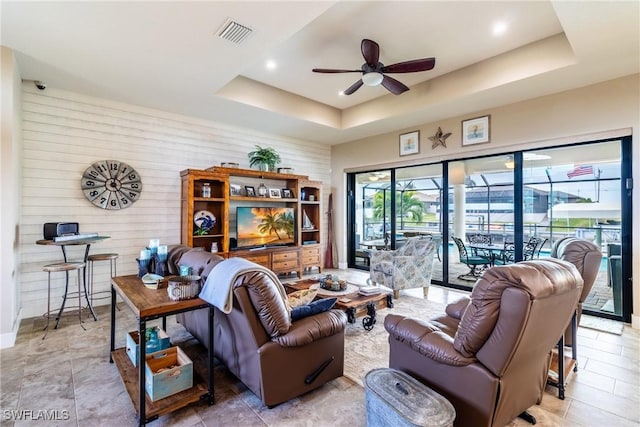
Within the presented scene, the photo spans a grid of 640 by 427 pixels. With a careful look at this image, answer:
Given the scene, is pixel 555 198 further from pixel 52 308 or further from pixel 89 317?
pixel 52 308

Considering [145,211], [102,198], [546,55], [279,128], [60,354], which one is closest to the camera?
[60,354]

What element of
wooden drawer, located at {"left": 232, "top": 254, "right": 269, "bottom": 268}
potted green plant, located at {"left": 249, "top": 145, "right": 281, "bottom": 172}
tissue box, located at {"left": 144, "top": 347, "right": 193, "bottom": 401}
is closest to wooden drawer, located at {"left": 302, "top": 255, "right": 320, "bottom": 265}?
wooden drawer, located at {"left": 232, "top": 254, "right": 269, "bottom": 268}

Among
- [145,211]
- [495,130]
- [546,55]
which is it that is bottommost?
[145,211]

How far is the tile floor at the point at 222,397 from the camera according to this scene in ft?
6.51

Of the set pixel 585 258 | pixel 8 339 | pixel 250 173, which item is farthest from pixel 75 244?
pixel 585 258

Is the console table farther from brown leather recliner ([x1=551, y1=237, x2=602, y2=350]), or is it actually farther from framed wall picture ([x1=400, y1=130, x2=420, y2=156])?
framed wall picture ([x1=400, y1=130, x2=420, y2=156])

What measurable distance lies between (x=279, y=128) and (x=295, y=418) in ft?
16.4

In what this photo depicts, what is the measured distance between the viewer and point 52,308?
393cm

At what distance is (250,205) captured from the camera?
593 centimetres

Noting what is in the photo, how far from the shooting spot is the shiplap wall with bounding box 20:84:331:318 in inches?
150

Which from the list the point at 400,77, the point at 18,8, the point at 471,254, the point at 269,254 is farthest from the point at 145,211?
the point at 471,254

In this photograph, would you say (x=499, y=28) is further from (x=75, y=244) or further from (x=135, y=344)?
(x=75, y=244)

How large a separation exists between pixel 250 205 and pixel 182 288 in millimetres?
3986

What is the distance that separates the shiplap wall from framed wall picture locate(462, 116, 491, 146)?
13.6 ft
